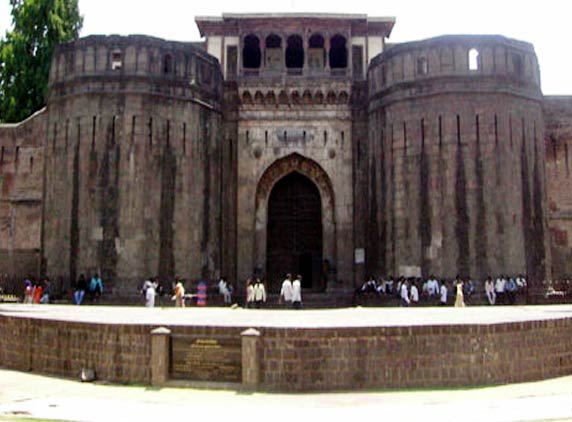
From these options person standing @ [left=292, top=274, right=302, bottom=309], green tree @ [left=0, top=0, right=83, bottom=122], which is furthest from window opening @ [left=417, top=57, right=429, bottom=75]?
green tree @ [left=0, top=0, right=83, bottom=122]

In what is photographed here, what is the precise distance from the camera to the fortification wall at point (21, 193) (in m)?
25.9

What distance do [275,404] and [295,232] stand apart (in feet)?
58.0

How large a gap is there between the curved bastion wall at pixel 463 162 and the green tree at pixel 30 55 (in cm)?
1675

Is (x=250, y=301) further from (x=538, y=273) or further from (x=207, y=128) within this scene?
(x=538, y=273)

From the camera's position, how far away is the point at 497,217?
2138 centimetres

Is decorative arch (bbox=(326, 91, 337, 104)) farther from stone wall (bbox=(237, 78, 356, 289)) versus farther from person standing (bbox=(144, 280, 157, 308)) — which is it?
person standing (bbox=(144, 280, 157, 308))

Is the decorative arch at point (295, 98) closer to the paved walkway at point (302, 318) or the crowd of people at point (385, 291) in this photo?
the crowd of people at point (385, 291)

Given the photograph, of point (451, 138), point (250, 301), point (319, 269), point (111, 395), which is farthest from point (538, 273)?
point (111, 395)

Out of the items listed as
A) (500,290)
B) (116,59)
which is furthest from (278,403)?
(116,59)

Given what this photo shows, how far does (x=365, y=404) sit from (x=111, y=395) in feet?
10.5

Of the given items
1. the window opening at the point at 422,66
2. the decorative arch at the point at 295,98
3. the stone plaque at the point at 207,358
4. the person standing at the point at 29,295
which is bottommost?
the stone plaque at the point at 207,358

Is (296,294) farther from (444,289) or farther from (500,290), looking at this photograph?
(500,290)

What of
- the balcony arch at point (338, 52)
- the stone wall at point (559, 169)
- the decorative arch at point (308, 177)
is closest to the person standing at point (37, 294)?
the decorative arch at point (308, 177)

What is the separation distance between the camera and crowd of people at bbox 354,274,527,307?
792 inches
